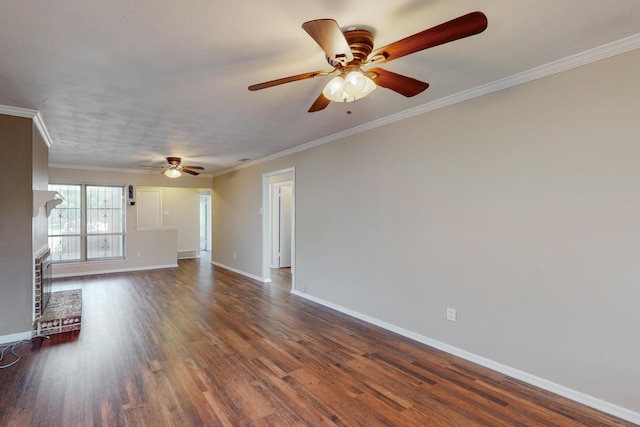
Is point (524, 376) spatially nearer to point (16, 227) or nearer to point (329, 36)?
point (329, 36)

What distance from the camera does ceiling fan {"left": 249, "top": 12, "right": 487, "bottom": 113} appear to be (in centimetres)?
144

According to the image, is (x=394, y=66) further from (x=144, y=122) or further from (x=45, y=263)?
(x=45, y=263)

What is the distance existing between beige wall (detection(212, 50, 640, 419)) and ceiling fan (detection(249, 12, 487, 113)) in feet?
3.86


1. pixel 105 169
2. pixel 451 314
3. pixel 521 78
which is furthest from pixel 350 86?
pixel 105 169

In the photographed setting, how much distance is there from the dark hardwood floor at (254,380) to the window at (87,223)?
146 inches

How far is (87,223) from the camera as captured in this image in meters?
7.12

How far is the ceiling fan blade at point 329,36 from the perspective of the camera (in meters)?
1.41

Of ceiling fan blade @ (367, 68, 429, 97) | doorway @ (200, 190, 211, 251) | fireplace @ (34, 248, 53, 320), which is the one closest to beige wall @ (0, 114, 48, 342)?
fireplace @ (34, 248, 53, 320)

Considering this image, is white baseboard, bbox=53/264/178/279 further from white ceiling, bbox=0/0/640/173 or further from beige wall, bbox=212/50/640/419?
beige wall, bbox=212/50/640/419

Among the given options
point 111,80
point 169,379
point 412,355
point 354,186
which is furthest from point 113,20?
point 412,355

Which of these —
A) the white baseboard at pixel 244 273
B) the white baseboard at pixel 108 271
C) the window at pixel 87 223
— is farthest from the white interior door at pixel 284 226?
the window at pixel 87 223

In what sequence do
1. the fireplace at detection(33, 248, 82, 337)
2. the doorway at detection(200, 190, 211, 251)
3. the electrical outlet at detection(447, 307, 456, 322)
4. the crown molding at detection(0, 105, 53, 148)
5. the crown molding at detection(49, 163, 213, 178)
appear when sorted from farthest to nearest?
the doorway at detection(200, 190, 211, 251), the crown molding at detection(49, 163, 213, 178), the fireplace at detection(33, 248, 82, 337), the crown molding at detection(0, 105, 53, 148), the electrical outlet at detection(447, 307, 456, 322)

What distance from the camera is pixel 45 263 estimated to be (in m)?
4.03

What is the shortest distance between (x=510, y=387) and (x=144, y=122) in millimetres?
4520
